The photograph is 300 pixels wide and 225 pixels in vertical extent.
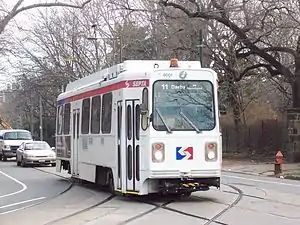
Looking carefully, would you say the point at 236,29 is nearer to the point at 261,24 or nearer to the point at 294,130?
the point at 261,24

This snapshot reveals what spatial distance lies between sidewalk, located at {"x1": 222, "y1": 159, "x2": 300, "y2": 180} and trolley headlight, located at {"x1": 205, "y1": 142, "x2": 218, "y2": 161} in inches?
440

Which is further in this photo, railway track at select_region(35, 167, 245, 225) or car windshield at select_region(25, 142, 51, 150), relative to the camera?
car windshield at select_region(25, 142, 51, 150)

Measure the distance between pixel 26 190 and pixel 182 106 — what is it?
25.9 ft

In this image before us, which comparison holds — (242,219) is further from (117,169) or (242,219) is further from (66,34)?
(66,34)

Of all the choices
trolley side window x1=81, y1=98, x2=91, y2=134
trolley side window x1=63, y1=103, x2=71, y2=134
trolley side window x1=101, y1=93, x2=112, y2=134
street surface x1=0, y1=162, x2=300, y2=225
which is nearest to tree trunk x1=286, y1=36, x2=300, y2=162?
street surface x1=0, y1=162, x2=300, y2=225

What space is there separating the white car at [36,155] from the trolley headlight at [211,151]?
22.5 m

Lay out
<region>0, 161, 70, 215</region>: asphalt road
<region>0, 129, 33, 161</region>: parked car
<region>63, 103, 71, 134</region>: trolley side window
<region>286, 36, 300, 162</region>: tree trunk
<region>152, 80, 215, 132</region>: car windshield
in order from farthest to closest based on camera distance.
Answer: <region>0, 129, 33, 161</region>: parked car < <region>286, 36, 300, 162</region>: tree trunk < <region>63, 103, 71, 134</region>: trolley side window < <region>0, 161, 70, 215</region>: asphalt road < <region>152, 80, 215, 132</region>: car windshield

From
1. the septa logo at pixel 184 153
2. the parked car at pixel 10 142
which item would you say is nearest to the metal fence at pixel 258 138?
the parked car at pixel 10 142

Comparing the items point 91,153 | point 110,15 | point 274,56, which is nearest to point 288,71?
point 274,56

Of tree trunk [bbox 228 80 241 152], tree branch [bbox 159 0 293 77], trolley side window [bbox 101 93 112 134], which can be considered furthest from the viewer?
tree trunk [bbox 228 80 241 152]

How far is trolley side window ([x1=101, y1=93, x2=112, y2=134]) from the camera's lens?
57.9 feet

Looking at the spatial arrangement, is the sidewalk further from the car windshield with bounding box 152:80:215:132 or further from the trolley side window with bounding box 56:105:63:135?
the car windshield with bounding box 152:80:215:132

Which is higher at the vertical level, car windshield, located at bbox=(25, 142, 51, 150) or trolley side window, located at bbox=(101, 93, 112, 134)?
trolley side window, located at bbox=(101, 93, 112, 134)

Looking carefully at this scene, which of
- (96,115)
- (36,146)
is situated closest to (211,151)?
(96,115)
